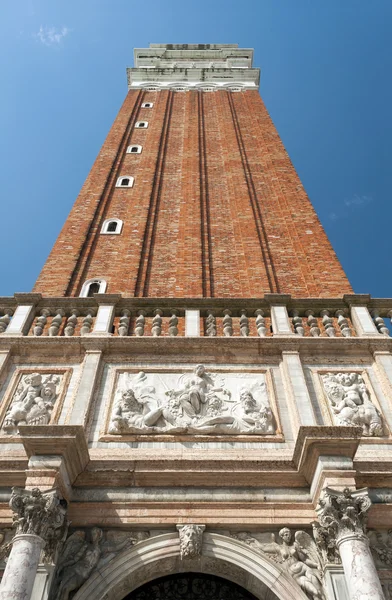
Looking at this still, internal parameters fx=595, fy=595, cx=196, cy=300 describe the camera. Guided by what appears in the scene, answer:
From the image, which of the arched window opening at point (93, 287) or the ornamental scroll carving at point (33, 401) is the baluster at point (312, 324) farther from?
the arched window opening at point (93, 287)

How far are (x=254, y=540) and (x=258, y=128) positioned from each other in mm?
18663

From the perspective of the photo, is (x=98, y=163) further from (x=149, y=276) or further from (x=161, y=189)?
(x=149, y=276)

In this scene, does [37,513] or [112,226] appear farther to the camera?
[112,226]

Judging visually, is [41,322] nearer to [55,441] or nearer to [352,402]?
[55,441]

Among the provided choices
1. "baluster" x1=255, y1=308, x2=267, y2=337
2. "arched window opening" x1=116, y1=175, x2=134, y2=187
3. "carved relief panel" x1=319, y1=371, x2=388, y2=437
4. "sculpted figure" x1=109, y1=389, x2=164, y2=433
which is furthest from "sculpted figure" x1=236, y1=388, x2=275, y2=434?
"arched window opening" x1=116, y1=175, x2=134, y2=187

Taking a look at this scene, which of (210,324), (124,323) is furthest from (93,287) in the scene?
(210,324)

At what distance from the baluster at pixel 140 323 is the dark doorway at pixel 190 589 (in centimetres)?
377

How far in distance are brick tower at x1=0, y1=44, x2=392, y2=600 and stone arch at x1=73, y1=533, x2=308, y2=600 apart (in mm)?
15

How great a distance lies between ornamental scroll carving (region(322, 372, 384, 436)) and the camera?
7.71 meters

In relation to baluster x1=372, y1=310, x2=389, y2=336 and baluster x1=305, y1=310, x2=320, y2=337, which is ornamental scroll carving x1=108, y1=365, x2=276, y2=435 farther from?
baluster x1=372, y1=310, x2=389, y2=336

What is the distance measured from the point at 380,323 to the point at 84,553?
19.3 ft

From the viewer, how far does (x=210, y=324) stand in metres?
9.43

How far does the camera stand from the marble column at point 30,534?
Result: 18.1ft

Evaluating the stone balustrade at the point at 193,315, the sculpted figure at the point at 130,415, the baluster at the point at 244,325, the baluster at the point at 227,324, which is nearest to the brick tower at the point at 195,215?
the stone balustrade at the point at 193,315
